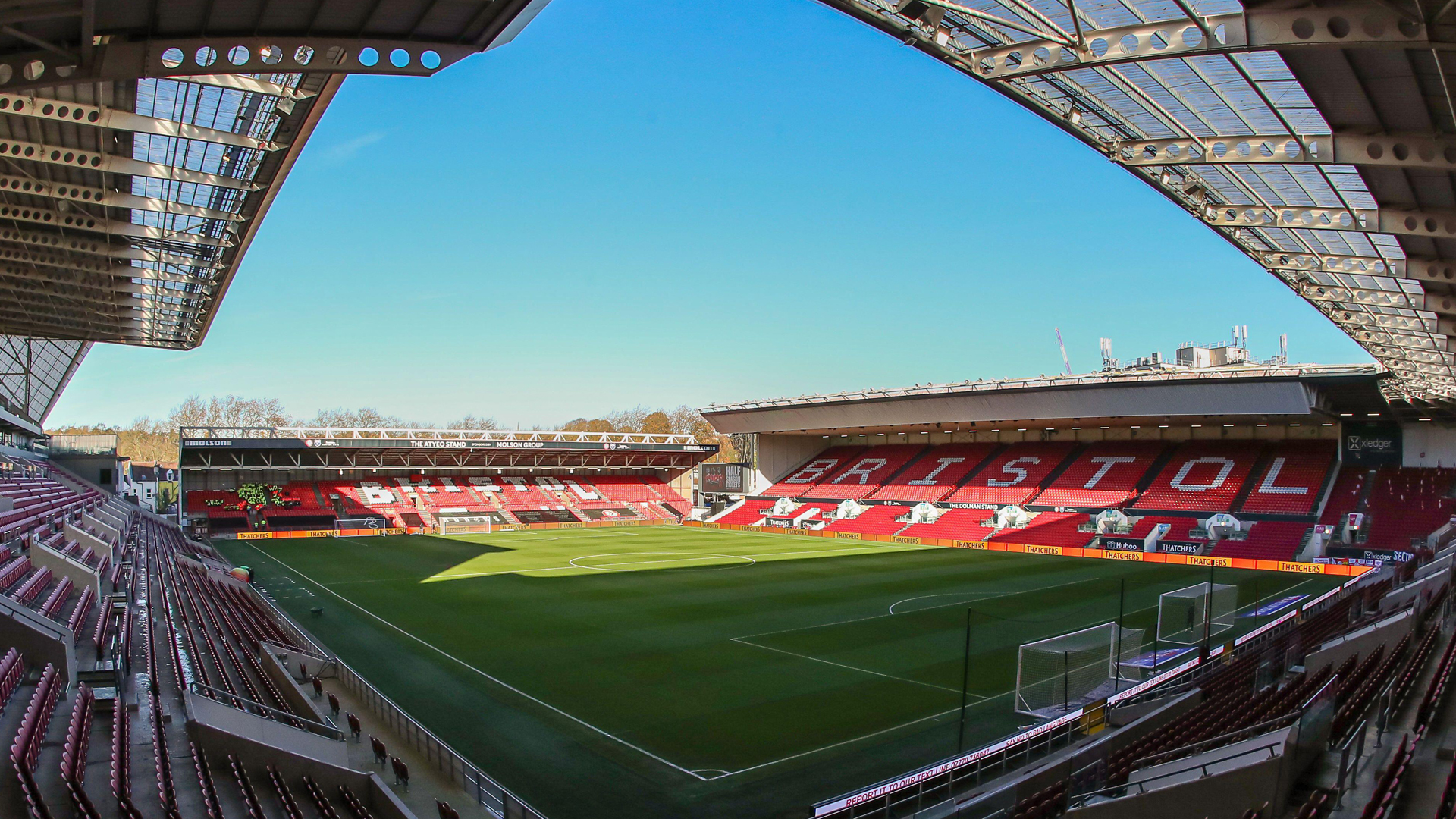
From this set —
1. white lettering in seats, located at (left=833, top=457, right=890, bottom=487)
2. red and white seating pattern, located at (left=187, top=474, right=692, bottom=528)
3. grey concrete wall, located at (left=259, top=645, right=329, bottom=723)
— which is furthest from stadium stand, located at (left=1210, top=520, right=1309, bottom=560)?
red and white seating pattern, located at (left=187, top=474, right=692, bottom=528)

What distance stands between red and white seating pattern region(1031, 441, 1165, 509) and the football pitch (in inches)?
372

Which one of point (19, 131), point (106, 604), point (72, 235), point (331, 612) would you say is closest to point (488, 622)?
point (331, 612)

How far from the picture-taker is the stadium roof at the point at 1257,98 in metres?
7.39

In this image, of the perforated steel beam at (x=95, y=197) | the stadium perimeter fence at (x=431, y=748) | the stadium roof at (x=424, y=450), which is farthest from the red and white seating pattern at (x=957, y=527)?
the perforated steel beam at (x=95, y=197)

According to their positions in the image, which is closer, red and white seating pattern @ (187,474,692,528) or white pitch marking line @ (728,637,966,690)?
white pitch marking line @ (728,637,966,690)

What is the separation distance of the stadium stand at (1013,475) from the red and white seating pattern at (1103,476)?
1.25m

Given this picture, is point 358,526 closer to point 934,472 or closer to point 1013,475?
point 934,472

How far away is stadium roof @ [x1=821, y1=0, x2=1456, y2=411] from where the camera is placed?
7.39 m

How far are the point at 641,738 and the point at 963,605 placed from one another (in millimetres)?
15691

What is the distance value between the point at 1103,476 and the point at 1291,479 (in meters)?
9.63

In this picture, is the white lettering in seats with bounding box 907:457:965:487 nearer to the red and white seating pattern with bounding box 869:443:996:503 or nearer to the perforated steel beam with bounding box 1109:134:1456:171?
the red and white seating pattern with bounding box 869:443:996:503

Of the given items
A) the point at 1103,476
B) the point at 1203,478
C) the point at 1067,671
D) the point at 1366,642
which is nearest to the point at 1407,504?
the point at 1203,478

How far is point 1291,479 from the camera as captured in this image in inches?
1708

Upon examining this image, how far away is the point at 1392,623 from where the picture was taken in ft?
51.7
